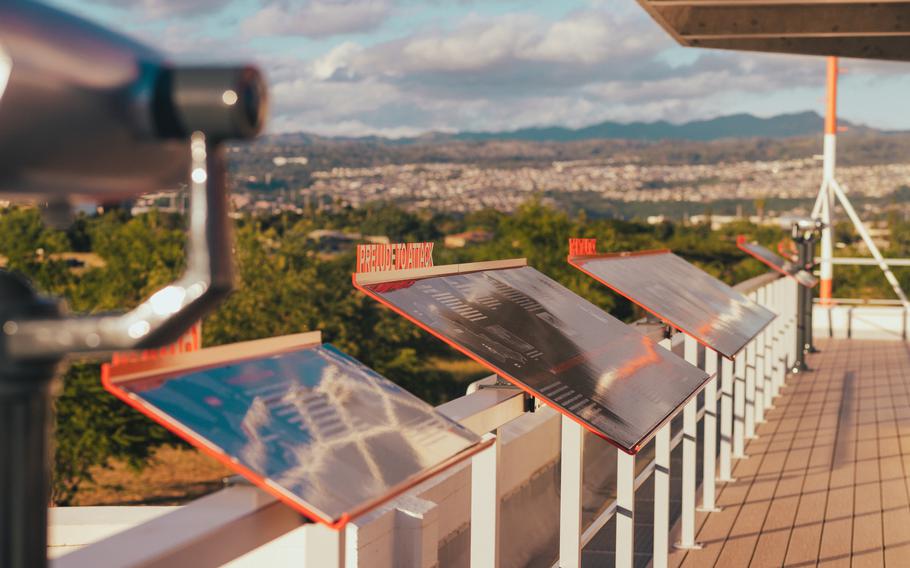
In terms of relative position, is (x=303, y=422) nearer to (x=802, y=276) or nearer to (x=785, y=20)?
(x=785, y=20)

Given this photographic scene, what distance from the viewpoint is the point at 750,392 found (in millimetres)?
Result: 8477

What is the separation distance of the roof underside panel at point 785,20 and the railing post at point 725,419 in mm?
2041

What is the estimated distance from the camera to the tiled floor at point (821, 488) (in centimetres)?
556

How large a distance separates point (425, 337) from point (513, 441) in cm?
3375

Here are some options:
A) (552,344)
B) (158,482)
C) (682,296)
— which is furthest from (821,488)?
(158,482)

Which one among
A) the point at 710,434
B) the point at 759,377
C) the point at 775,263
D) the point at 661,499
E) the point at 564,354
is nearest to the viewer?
the point at 564,354

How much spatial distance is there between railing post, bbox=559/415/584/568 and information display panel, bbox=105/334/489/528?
1131 mm

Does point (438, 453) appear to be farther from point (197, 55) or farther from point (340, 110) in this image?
point (340, 110)

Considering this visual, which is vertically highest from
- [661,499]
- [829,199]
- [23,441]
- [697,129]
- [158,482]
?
[697,129]

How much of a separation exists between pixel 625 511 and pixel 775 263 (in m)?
8.10

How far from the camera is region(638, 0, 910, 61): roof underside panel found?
6223 millimetres

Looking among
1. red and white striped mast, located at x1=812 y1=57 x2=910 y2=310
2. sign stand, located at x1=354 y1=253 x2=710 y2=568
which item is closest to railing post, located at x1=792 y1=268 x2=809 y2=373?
red and white striped mast, located at x1=812 y1=57 x2=910 y2=310

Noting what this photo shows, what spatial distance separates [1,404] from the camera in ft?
2.96

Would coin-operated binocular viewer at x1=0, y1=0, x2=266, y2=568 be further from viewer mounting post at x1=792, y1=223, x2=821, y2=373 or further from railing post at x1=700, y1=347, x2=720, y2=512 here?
viewer mounting post at x1=792, y1=223, x2=821, y2=373
